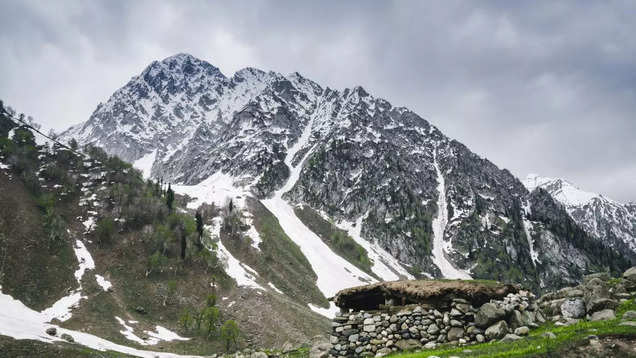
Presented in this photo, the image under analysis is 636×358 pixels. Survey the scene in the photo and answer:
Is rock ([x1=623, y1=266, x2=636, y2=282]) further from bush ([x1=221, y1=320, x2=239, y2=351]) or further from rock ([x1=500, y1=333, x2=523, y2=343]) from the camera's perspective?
bush ([x1=221, y1=320, x2=239, y2=351])

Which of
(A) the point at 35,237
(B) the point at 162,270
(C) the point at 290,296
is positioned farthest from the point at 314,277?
(A) the point at 35,237

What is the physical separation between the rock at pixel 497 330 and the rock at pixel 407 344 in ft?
9.41

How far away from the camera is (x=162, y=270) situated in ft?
344

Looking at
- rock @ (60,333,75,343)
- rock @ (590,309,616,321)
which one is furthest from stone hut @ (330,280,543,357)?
rock @ (60,333,75,343)

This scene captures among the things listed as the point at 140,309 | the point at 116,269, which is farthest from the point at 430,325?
the point at 116,269

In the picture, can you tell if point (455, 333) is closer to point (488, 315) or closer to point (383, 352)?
point (488, 315)

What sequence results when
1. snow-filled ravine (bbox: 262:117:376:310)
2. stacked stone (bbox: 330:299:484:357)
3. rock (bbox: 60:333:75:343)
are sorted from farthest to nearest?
snow-filled ravine (bbox: 262:117:376:310), rock (bbox: 60:333:75:343), stacked stone (bbox: 330:299:484:357)

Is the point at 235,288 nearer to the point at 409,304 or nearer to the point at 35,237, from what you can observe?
the point at 35,237

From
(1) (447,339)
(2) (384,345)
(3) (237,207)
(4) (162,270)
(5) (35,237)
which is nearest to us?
Answer: (1) (447,339)

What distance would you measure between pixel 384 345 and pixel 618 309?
894cm

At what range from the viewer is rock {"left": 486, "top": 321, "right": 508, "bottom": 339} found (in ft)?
45.2

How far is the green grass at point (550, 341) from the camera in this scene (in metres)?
10.0

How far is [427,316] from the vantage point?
1576cm

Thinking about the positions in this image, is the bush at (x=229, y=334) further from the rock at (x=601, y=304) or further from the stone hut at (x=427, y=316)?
the rock at (x=601, y=304)
